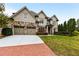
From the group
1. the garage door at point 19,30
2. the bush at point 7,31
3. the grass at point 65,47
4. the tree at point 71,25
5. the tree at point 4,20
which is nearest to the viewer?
the grass at point 65,47

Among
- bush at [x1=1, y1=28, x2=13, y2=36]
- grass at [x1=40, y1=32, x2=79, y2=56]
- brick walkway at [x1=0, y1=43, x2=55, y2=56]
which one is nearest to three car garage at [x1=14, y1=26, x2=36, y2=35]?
bush at [x1=1, y1=28, x2=13, y2=36]

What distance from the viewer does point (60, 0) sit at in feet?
40.7

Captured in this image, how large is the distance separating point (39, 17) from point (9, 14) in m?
7.34

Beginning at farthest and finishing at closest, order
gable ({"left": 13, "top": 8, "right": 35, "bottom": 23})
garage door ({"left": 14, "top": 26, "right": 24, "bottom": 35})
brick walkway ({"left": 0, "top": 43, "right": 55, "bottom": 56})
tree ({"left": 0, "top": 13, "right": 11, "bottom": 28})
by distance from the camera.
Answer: tree ({"left": 0, "top": 13, "right": 11, "bottom": 28})
gable ({"left": 13, "top": 8, "right": 35, "bottom": 23})
garage door ({"left": 14, "top": 26, "right": 24, "bottom": 35})
brick walkway ({"left": 0, "top": 43, "right": 55, "bottom": 56})

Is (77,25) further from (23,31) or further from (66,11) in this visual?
(23,31)

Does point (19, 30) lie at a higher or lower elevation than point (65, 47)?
higher

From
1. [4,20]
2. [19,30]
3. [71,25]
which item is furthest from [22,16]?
[71,25]

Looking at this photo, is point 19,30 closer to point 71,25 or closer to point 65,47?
point 71,25

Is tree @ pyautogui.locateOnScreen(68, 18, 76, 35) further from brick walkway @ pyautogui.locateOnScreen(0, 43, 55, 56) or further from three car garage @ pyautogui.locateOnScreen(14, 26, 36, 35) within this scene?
brick walkway @ pyautogui.locateOnScreen(0, 43, 55, 56)

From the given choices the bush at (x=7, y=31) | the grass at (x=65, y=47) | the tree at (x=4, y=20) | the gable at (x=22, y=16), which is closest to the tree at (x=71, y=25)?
the grass at (x=65, y=47)

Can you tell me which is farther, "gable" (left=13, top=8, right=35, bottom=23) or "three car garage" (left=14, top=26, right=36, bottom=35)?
"gable" (left=13, top=8, right=35, bottom=23)

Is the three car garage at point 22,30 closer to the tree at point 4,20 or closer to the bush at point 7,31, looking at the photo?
the bush at point 7,31

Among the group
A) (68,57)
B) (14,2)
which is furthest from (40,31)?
(68,57)

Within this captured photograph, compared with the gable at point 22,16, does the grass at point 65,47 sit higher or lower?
lower
